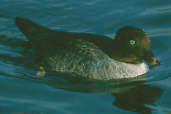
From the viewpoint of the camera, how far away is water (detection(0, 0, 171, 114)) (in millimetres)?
8070

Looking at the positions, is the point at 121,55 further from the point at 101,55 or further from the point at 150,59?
the point at 150,59

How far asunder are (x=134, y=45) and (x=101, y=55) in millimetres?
766

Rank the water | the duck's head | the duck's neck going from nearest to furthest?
the water < the duck's head < the duck's neck

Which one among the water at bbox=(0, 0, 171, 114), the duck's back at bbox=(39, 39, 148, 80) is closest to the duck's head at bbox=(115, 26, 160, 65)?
the duck's back at bbox=(39, 39, 148, 80)

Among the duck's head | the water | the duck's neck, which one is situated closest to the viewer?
the water

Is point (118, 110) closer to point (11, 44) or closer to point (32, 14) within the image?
point (11, 44)

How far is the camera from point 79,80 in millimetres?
9500

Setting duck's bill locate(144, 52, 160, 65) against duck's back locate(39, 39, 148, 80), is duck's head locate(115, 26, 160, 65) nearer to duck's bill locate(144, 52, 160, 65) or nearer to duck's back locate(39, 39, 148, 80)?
duck's bill locate(144, 52, 160, 65)

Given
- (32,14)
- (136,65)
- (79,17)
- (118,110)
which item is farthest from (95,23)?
(118,110)

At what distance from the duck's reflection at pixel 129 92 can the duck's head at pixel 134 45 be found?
58cm

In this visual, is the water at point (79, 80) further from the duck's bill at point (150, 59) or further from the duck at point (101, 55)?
the duck's bill at point (150, 59)

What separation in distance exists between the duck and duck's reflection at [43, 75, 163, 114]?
0.32 metres

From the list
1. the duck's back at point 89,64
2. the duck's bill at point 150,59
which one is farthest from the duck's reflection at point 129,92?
the duck's bill at point 150,59

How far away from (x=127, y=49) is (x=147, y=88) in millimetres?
959
